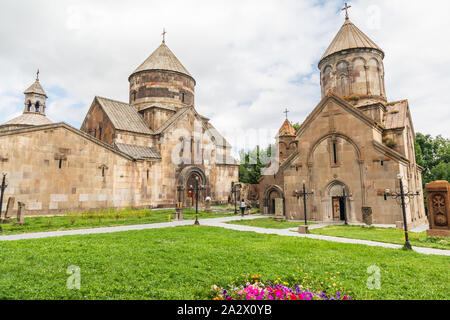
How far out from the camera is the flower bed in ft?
14.9

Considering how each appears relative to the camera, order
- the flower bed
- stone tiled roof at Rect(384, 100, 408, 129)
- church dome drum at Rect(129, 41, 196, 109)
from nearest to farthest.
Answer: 1. the flower bed
2. stone tiled roof at Rect(384, 100, 408, 129)
3. church dome drum at Rect(129, 41, 196, 109)

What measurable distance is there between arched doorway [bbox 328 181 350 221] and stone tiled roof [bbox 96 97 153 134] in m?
18.3

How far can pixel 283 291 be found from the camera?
191 inches

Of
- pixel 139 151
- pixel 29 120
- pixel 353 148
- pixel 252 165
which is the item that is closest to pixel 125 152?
pixel 139 151

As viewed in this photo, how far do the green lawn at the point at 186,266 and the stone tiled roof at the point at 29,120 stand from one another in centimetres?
3449

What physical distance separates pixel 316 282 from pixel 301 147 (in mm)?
14169

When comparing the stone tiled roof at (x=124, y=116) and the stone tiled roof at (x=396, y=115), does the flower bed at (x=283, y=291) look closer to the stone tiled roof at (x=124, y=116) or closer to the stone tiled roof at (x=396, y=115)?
the stone tiled roof at (x=396, y=115)

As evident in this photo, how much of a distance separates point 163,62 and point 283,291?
30.6 m

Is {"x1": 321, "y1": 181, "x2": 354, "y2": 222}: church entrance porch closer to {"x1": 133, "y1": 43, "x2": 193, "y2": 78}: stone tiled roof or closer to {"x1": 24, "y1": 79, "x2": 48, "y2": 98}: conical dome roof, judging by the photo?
{"x1": 133, "y1": 43, "x2": 193, "y2": 78}: stone tiled roof

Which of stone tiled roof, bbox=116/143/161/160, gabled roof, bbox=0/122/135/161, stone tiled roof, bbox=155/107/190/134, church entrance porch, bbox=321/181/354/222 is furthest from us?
stone tiled roof, bbox=155/107/190/134

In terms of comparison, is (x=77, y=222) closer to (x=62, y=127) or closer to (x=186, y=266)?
(x=62, y=127)

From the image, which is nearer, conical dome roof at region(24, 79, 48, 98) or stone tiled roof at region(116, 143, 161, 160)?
stone tiled roof at region(116, 143, 161, 160)

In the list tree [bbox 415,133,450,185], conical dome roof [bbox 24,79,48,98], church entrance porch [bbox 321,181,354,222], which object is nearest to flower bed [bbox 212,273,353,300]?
church entrance porch [bbox 321,181,354,222]

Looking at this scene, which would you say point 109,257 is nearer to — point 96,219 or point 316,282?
point 316,282
